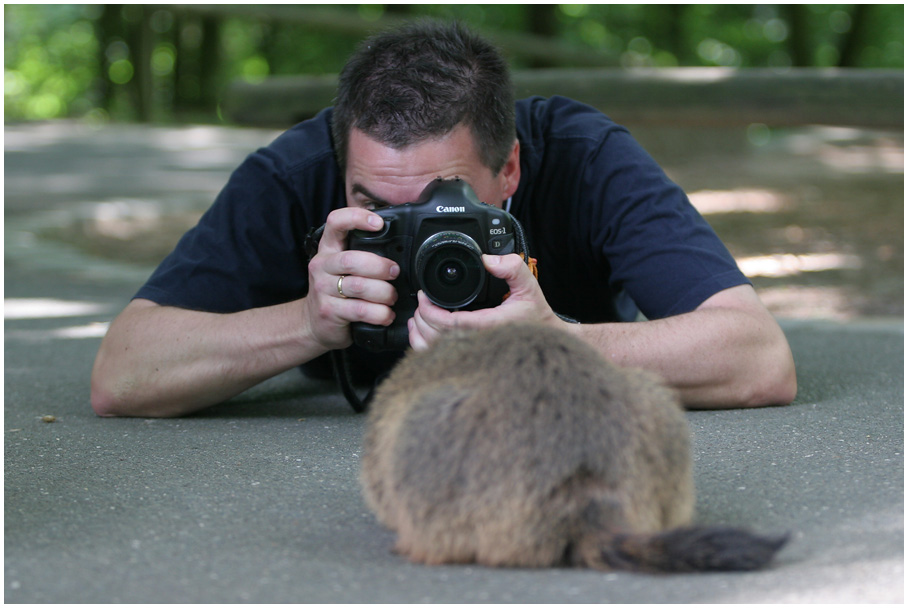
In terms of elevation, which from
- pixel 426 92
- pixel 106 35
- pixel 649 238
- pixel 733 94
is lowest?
pixel 106 35

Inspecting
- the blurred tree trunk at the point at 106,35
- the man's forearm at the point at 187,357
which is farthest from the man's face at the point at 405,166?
the blurred tree trunk at the point at 106,35

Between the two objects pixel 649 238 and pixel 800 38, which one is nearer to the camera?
pixel 649 238

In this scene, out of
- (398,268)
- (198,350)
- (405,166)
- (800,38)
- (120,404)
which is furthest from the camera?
(800,38)

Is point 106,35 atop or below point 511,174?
below

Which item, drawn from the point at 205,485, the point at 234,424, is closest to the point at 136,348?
the point at 234,424

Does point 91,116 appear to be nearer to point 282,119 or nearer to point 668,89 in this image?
point 282,119

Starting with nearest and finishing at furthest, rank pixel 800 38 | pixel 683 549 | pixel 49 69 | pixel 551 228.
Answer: pixel 683 549, pixel 551 228, pixel 800 38, pixel 49 69

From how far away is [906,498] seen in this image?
2420 mm

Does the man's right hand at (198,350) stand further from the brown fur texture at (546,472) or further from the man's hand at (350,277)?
the brown fur texture at (546,472)

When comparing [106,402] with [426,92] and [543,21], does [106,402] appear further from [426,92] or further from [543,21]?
[543,21]

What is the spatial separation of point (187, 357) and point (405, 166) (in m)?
1.02

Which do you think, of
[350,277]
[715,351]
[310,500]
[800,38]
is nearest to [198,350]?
[350,277]

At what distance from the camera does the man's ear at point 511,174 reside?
3484 mm

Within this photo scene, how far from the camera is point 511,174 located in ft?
11.7
